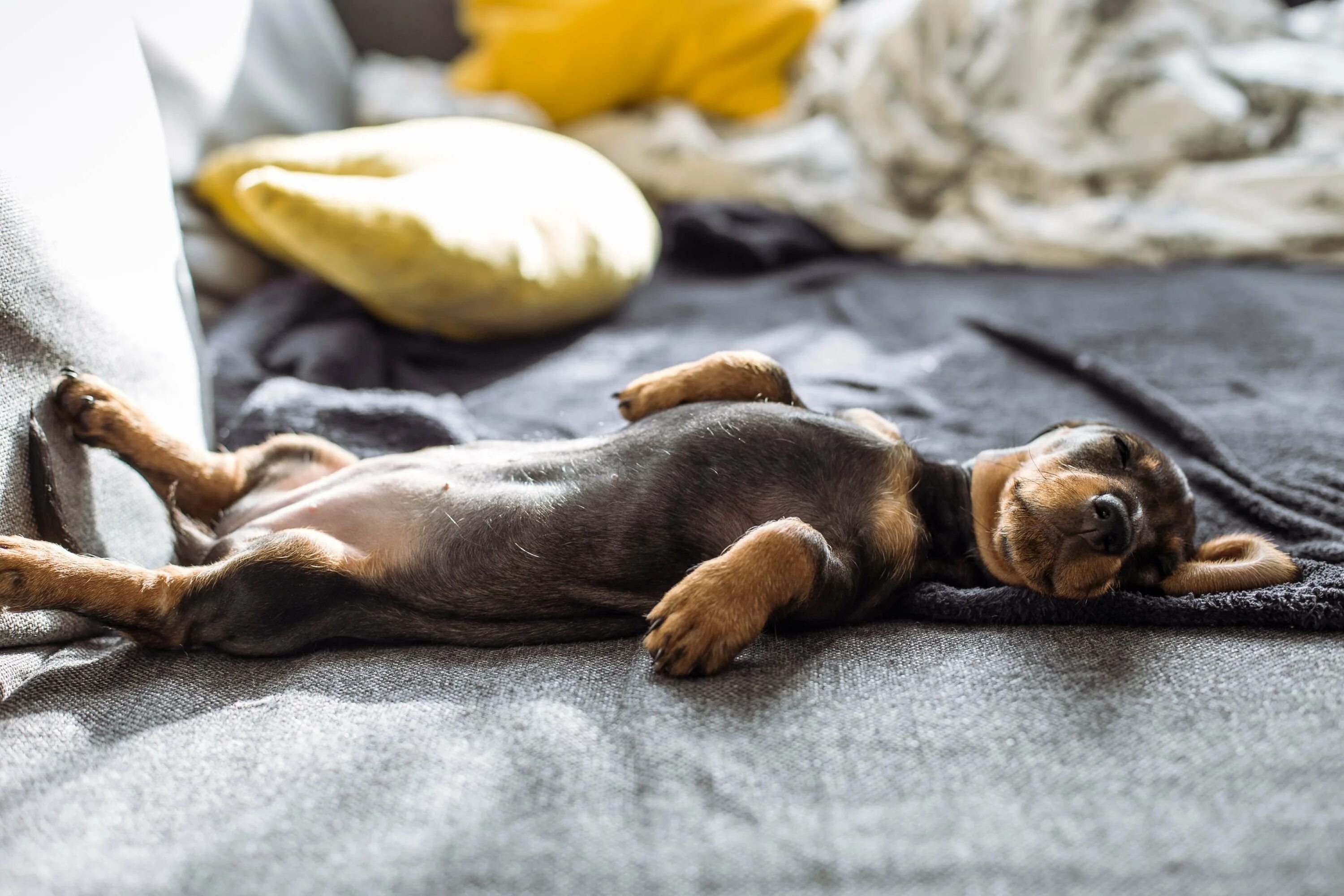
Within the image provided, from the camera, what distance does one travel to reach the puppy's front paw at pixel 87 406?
1.45 meters

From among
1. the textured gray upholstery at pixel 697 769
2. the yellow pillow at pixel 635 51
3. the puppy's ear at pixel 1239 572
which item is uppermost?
the yellow pillow at pixel 635 51

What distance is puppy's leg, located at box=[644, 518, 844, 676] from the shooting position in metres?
1.29

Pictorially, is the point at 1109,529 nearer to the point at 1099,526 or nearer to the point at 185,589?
the point at 1099,526

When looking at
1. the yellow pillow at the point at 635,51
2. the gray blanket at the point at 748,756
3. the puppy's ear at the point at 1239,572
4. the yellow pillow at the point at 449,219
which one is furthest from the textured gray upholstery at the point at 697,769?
the yellow pillow at the point at 635,51

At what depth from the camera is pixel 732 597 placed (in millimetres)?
1315

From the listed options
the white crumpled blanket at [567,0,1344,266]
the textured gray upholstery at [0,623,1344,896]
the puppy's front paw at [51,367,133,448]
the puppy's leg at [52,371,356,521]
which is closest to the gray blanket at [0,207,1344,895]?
the textured gray upholstery at [0,623,1344,896]

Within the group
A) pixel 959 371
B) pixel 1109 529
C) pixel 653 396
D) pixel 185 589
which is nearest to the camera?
pixel 185 589

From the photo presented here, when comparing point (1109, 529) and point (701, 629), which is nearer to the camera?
point (701, 629)

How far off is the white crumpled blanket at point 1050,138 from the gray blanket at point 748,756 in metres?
1.25

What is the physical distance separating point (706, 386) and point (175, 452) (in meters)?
0.98

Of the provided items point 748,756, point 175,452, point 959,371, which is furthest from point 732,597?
point 959,371

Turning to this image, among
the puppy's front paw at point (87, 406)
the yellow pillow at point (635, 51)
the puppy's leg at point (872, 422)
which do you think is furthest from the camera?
the yellow pillow at point (635, 51)

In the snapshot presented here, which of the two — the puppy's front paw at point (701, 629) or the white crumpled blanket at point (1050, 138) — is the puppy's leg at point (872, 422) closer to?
the puppy's front paw at point (701, 629)

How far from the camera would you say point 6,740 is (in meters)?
1.17
